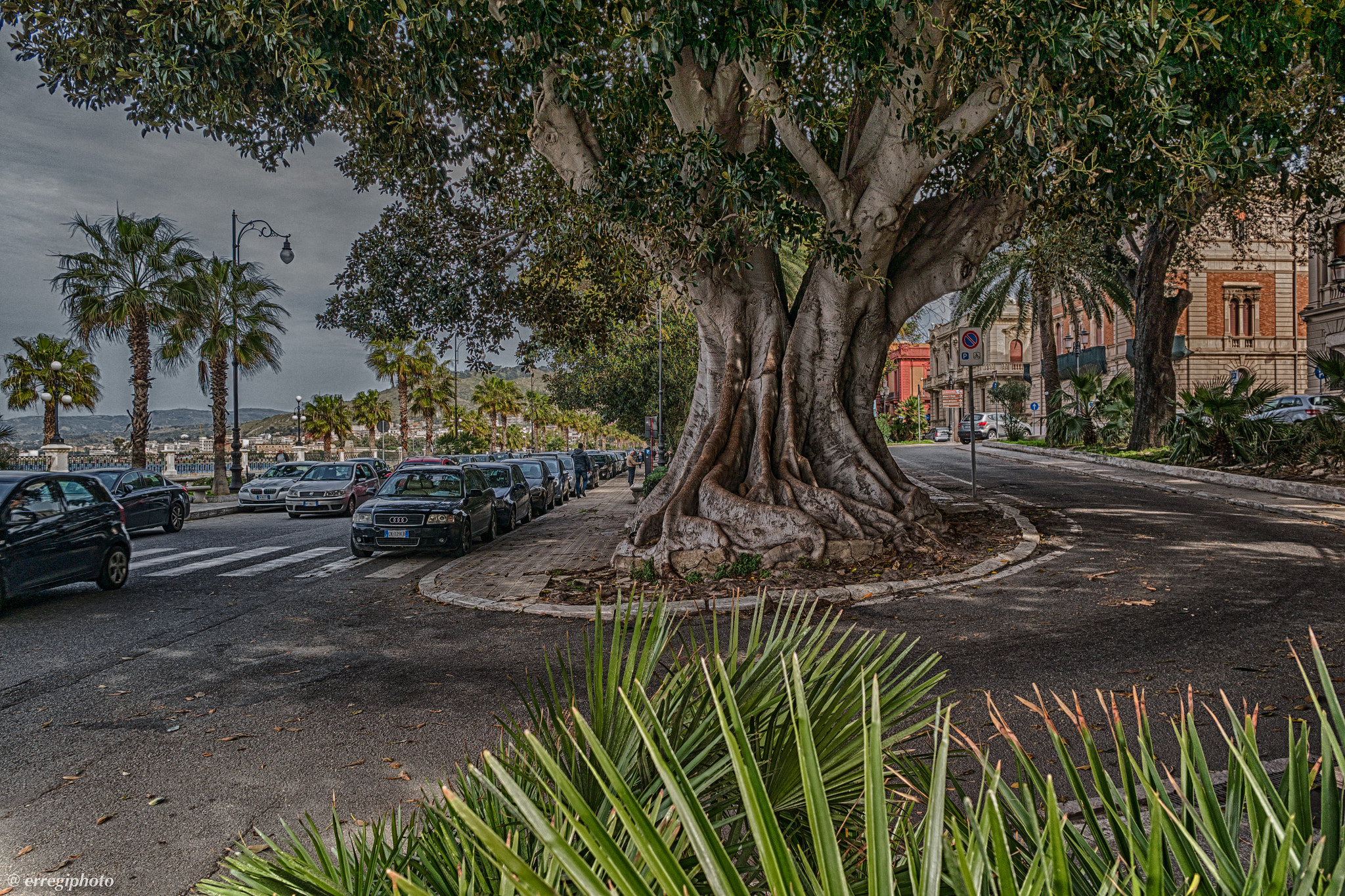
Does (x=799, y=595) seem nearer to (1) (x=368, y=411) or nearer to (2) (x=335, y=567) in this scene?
(2) (x=335, y=567)

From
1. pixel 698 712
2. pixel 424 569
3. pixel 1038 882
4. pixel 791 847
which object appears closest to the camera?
pixel 1038 882

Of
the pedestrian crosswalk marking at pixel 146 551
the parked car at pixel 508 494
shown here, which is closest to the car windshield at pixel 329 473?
the parked car at pixel 508 494

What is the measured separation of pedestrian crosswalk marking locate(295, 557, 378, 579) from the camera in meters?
11.4

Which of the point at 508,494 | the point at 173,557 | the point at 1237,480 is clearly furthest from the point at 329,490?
the point at 1237,480

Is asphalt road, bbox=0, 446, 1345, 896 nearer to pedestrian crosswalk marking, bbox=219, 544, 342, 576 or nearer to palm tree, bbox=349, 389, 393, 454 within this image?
pedestrian crosswalk marking, bbox=219, 544, 342, 576

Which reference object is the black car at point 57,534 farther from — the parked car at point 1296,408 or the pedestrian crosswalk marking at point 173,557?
the parked car at point 1296,408

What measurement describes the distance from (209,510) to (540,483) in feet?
29.0

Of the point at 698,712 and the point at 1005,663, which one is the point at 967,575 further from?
the point at 698,712

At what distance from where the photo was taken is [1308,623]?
656 centimetres

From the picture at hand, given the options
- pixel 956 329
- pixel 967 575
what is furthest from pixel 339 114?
pixel 956 329

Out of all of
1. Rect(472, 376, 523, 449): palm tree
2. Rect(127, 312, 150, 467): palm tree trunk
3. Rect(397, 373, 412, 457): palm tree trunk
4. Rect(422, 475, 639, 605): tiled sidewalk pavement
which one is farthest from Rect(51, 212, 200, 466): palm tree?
Rect(472, 376, 523, 449): palm tree

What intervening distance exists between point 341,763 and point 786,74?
828 cm

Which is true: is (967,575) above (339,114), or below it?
below

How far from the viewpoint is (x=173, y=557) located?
13.4 m
